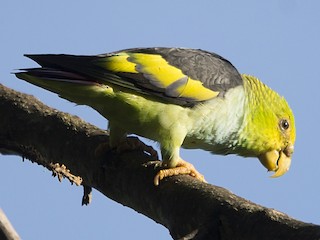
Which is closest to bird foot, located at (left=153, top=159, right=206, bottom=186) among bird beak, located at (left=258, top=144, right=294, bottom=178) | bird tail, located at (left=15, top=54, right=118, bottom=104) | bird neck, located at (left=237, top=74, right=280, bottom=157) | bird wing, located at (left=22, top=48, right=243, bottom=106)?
bird wing, located at (left=22, top=48, right=243, bottom=106)

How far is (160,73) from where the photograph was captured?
230 inches

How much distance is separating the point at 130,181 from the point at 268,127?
254cm

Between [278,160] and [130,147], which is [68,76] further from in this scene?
[278,160]

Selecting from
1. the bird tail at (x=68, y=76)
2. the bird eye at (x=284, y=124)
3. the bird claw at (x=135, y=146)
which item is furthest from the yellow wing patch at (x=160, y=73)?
the bird eye at (x=284, y=124)

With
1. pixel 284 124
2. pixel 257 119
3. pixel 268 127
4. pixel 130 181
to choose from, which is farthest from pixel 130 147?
pixel 284 124

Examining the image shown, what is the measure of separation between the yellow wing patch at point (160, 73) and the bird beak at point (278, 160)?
1440 millimetres

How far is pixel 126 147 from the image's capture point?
554 cm

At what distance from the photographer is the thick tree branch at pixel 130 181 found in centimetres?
347

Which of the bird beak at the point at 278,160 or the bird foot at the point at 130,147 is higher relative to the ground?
the bird foot at the point at 130,147

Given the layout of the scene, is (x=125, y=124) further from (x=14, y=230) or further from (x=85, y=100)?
(x=14, y=230)

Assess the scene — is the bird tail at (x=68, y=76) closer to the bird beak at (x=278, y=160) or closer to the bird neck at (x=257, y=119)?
the bird neck at (x=257, y=119)

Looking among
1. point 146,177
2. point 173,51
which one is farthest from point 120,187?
point 173,51

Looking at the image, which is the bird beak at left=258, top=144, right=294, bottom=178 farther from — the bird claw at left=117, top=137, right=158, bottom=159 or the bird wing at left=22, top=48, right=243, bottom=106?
the bird claw at left=117, top=137, right=158, bottom=159

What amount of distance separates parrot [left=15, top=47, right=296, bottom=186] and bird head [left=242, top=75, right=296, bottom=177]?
0.10 feet
